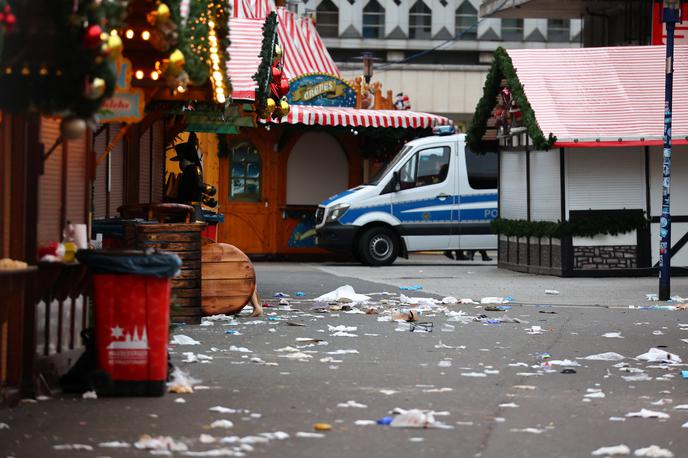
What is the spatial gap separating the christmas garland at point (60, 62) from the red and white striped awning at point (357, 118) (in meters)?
20.8

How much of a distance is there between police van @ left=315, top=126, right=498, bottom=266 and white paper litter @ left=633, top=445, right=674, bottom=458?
19.7 metres

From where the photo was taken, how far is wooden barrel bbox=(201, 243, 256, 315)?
14368 mm

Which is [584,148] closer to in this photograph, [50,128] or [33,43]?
[50,128]

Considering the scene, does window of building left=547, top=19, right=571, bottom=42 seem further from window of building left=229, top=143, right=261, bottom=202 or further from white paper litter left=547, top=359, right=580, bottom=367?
white paper litter left=547, top=359, right=580, bottom=367

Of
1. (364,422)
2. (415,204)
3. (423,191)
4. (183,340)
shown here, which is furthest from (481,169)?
(364,422)

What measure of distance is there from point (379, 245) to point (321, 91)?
4094mm

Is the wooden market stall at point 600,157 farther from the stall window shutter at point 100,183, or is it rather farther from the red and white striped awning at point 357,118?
the stall window shutter at point 100,183

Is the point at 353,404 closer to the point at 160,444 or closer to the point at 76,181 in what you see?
the point at 160,444

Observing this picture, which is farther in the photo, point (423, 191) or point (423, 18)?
point (423, 18)

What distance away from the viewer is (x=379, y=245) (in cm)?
2723

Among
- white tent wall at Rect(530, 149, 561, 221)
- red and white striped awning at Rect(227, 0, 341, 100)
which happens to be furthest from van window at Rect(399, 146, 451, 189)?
red and white striped awning at Rect(227, 0, 341, 100)

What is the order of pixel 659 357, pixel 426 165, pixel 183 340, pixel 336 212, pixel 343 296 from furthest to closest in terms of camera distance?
pixel 426 165 < pixel 336 212 < pixel 343 296 < pixel 183 340 < pixel 659 357

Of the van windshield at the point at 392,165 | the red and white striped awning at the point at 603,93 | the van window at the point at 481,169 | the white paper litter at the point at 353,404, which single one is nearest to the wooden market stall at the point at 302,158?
the van windshield at the point at 392,165

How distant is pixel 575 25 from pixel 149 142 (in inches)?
2047
